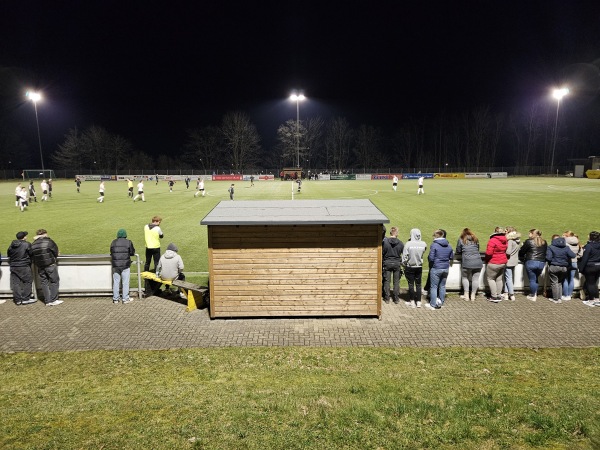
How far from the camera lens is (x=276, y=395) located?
18.3ft

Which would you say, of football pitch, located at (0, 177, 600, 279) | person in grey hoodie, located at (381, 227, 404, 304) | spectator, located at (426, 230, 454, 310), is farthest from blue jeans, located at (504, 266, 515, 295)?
football pitch, located at (0, 177, 600, 279)

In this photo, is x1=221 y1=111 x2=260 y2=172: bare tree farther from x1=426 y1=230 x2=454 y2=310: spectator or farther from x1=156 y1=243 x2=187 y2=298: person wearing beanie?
x1=426 y1=230 x2=454 y2=310: spectator

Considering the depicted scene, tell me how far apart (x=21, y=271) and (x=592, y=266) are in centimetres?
1359

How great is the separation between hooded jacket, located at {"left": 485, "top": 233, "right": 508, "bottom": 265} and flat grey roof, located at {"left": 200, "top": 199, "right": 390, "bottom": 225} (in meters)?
2.99

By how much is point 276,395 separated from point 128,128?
121 m

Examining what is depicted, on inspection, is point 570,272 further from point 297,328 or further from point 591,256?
point 297,328

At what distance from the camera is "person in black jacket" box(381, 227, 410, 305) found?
9.64 meters

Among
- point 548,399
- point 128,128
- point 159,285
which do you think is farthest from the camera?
point 128,128

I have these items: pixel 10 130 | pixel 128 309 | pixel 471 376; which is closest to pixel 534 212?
pixel 471 376

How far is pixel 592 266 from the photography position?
959cm

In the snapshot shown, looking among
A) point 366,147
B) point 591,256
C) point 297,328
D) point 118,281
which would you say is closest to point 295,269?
point 297,328

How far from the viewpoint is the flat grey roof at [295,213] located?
8.59 m

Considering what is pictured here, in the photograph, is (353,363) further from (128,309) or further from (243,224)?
(128,309)

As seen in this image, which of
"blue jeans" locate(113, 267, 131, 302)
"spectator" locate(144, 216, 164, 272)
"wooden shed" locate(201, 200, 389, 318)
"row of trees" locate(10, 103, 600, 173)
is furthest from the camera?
"row of trees" locate(10, 103, 600, 173)
